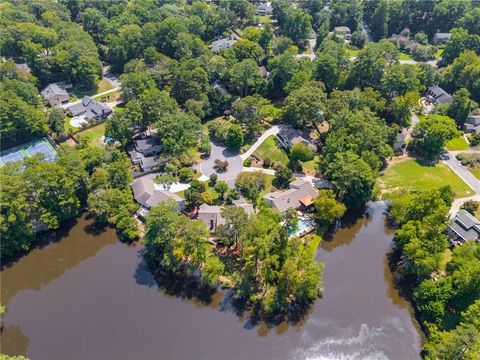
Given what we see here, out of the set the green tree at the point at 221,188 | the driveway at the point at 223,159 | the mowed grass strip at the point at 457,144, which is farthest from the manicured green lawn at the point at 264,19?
the green tree at the point at 221,188

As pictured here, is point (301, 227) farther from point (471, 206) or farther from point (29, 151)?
point (29, 151)

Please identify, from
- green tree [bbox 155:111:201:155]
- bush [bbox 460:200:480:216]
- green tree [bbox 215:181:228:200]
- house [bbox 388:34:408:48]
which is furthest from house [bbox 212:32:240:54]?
bush [bbox 460:200:480:216]

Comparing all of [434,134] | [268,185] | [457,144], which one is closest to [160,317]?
[268,185]

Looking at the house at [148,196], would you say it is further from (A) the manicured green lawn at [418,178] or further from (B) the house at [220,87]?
(A) the manicured green lawn at [418,178]

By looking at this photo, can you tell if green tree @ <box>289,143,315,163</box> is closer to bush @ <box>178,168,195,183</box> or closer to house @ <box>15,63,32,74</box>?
bush @ <box>178,168,195,183</box>

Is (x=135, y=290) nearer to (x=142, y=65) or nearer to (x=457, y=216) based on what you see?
(x=457, y=216)

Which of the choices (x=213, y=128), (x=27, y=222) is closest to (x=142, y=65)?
(x=213, y=128)

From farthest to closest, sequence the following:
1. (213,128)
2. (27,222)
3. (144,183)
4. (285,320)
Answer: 1. (213,128)
2. (144,183)
3. (27,222)
4. (285,320)
